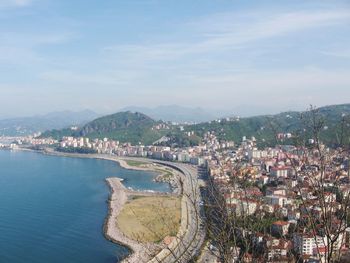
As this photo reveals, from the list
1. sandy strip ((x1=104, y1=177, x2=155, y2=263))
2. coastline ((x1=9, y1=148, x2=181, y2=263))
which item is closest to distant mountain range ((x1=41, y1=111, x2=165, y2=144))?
coastline ((x1=9, y1=148, x2=181, y2=263))

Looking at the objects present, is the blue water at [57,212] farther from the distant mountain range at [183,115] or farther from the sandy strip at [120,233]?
the distant mountain range at [183,115]

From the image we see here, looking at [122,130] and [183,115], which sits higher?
[183,115]

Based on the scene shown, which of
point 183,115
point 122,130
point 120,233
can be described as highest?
point 183,115

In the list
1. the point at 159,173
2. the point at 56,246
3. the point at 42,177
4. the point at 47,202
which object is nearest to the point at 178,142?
the point at 159,173

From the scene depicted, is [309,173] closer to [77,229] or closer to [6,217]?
[77,229]

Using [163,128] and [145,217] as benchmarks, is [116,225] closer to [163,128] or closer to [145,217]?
[145,217]

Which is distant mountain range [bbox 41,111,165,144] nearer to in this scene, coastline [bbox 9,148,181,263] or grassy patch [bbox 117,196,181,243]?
coastline [bbox 9,148,181,263]

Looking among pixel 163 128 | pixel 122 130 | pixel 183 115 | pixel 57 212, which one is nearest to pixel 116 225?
pixel 57 212

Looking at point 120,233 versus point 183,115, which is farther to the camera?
point 183,115

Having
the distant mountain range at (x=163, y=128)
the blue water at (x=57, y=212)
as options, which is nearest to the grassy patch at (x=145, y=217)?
the blue water at (x=57, y=212)
